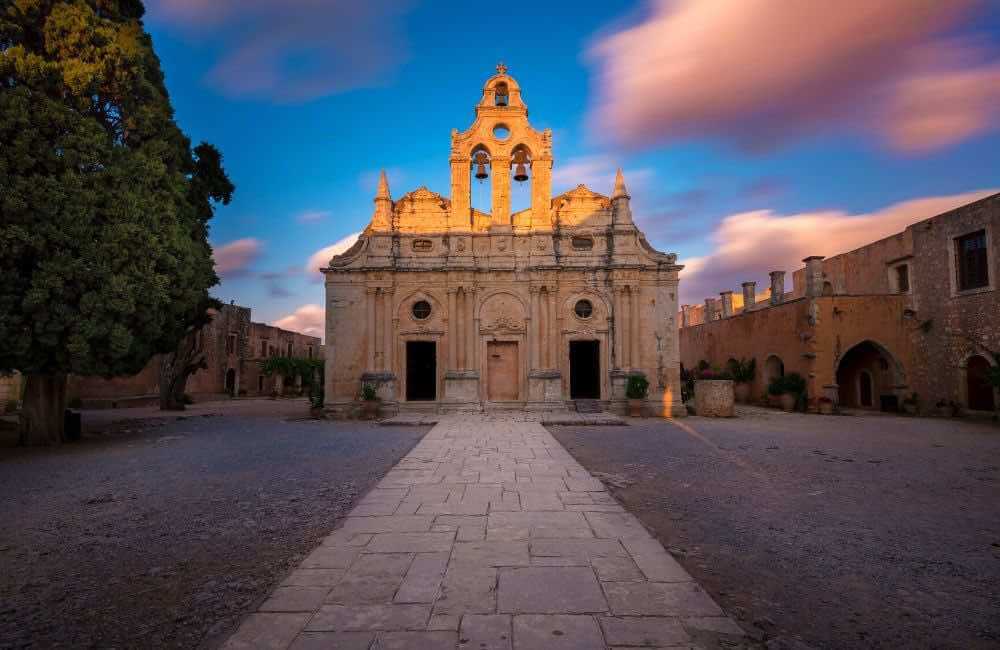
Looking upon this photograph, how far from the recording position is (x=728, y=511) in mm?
5965

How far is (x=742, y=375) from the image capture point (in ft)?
83.6

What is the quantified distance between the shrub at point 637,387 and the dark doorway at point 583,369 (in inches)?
59.8

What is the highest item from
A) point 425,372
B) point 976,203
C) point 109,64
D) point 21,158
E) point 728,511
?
point 109,64

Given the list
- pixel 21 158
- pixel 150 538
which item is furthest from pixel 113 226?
pixel 150 538

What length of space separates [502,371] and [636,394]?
195 inches

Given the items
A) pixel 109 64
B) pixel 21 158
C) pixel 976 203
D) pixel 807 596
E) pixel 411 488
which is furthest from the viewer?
pixel 976 203

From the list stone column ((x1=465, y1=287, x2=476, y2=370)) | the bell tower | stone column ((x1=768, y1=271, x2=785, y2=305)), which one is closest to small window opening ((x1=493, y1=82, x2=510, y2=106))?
the bell tower

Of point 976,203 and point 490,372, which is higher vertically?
point 976,203

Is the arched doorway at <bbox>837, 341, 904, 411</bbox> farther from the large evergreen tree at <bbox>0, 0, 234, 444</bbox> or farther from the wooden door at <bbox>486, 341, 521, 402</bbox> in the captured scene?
the large evergreen tree at <bbox>0, 0, 234, 444</bbox>

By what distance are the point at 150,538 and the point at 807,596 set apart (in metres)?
5.89

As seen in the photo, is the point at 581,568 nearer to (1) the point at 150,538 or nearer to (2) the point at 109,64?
(1) the point at 150,538

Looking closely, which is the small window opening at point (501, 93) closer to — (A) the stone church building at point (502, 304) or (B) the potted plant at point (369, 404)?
(A) the stone church building at point (502, 304)

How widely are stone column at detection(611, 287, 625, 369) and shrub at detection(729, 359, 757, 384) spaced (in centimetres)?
994

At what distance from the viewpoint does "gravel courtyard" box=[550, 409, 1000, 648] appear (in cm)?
342
